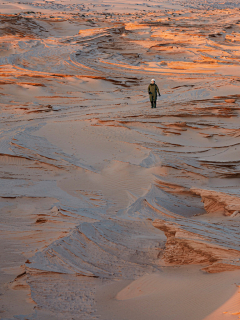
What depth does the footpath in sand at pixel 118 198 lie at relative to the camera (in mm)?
3184

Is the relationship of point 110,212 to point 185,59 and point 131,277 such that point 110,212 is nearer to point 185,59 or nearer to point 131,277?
point 131,277

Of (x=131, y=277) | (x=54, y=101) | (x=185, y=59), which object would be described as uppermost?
(x=185, y=59)

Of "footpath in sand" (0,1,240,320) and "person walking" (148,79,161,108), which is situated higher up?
"person walking" (148,79,161,108)

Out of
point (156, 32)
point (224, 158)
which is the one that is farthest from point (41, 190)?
point (156, 32)

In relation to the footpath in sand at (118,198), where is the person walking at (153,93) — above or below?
above

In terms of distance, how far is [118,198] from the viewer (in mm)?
5340

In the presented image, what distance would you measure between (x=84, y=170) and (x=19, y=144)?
1.94 meters

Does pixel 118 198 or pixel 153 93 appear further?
pixel 153 93

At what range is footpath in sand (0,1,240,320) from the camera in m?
3.18

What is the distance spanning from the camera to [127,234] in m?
4.25

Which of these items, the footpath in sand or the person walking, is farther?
the person walking

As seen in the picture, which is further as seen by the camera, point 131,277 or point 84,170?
point 84,170

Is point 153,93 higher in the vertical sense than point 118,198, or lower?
higher

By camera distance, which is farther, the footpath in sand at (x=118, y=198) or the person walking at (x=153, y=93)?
the person walking at (x=153, y=93)
